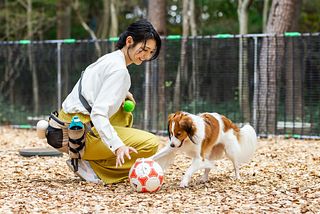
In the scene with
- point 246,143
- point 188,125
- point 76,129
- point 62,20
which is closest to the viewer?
point 76,129

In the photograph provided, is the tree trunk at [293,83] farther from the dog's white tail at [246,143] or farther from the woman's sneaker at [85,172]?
the woman's sneaker at [85,172]

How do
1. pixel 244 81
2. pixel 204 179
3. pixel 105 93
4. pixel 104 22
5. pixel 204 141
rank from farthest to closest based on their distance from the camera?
pixel 104 22, pixel 244 81, pixel 204 179, pixel 204 141, pixel 105 93

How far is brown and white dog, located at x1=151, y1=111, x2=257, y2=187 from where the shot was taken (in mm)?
5773

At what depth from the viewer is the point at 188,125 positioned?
5770mm

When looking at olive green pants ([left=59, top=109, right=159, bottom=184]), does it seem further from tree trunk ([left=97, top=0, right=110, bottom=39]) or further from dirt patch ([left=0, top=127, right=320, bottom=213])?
tree trunk ([left=97, top=0, right=110, bottom=39])

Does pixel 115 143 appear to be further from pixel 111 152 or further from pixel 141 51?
pixel 141 51

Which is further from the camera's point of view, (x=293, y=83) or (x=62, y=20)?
(x=62, y=20)

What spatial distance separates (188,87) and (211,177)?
5.32 m

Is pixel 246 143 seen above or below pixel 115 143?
below

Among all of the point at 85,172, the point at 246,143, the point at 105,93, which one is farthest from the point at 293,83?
the point at 105,93

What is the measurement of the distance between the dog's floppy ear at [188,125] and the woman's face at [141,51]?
1.92 ft

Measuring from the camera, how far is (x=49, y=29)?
25547 mm

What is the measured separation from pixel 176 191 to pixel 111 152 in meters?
0.66

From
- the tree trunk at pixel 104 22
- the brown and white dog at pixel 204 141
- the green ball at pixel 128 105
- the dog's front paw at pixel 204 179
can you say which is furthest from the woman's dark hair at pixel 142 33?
the tree trunk at pixel 104 22
